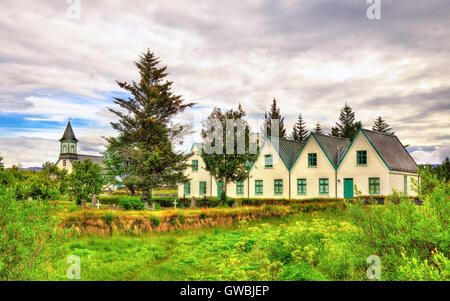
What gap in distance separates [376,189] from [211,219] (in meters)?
21.1

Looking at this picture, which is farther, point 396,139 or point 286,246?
point 396,139

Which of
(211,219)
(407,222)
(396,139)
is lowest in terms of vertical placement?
(211,219)

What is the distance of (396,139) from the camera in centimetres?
3856

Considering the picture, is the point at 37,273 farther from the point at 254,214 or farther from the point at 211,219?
the point at 254,214

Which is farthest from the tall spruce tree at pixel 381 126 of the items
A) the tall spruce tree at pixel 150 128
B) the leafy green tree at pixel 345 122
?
the tall spruce tree at pixel 150 128

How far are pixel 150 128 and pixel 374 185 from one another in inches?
788

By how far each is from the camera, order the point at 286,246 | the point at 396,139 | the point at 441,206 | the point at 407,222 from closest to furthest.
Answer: the point at 441,206 < the point at 407,222 < the point at 286,246 < the point at 396,139

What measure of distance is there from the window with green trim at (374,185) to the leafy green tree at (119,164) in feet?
66.4

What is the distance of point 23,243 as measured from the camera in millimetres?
Result: 5789

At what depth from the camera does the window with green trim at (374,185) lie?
107ft

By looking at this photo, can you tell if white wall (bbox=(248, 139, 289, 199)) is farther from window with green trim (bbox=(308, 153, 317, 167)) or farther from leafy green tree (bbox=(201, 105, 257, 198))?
leafy green tree (bbox=(201, 105, 257, 198))

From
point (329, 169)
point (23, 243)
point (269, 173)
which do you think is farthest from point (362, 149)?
point (23, 243)

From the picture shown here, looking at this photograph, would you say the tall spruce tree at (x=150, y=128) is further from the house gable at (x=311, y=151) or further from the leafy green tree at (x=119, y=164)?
the house gable at (x=311, y=151)
